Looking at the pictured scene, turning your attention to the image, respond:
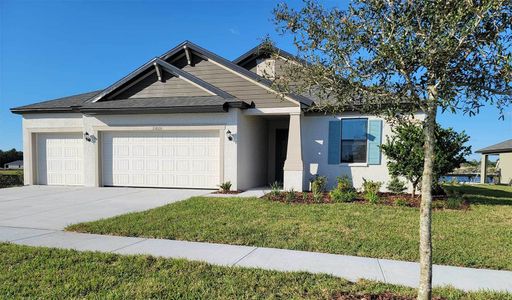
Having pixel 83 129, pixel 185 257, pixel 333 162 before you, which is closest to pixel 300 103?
pixel 333 162

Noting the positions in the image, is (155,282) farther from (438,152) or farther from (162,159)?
(162,159)

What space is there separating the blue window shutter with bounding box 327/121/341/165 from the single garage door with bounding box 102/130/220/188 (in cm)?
440

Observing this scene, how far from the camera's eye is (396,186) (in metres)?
11.2

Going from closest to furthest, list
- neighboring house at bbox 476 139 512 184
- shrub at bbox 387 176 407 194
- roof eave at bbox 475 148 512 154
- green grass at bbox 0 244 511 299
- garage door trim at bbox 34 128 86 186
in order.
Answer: green grass at bbox 0 244 511 299
shrub at bbox 387 176 407 194
garage door trim at bbox 34 128 86 186
roof eave at bbox 475 148 512 154
neighboring house at bbox 476 139 512 184

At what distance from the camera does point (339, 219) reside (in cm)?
727

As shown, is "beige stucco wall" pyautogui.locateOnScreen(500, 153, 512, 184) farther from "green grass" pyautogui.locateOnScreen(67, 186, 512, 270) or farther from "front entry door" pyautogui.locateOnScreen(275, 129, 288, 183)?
"front entry door" pyautogui.locateOnScreen(275, 129, 288, 183)

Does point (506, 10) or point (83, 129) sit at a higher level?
point (506, 10)

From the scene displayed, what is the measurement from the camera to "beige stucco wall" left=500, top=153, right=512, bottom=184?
2293cm

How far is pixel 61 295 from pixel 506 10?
209 inches

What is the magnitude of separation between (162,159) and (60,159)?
5.11m

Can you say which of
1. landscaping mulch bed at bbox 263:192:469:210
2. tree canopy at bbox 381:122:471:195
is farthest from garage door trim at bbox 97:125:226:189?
tree canopy at bbox 381:122:471:195

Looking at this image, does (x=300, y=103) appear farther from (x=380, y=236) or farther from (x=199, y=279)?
(x=199, y=279)

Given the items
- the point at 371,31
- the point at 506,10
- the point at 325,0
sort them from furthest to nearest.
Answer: the point at 325,0
the point at 371,31
the point at 506,10

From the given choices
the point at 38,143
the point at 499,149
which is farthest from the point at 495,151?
the point at 38,143
